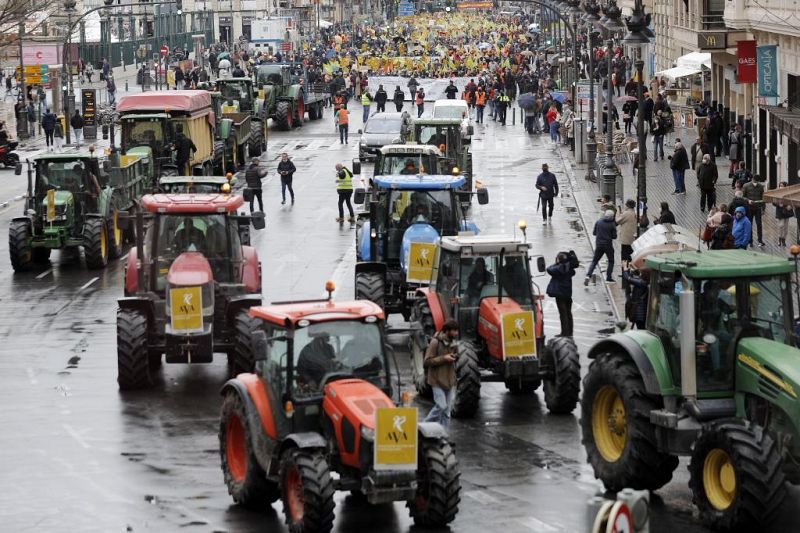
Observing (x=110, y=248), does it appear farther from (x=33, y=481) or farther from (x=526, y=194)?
(x=33, y=481)

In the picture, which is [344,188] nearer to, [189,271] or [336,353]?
[189,271]

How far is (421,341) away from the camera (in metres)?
22.8

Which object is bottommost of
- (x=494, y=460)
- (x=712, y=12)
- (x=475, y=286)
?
(x=494, y=460)

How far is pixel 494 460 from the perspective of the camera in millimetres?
19672

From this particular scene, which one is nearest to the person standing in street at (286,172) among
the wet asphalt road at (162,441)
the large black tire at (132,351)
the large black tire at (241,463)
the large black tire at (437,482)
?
the wet asphalt road at (162,441)

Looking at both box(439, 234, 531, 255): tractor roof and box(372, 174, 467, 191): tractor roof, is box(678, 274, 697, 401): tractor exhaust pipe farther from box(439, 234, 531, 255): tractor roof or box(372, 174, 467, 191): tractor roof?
box(372, 174, 467, 191): tractor roof

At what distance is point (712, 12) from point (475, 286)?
36275mm

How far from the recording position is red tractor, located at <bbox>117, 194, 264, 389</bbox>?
23719 mm

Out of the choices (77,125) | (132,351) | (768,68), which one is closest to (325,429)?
(132,351)

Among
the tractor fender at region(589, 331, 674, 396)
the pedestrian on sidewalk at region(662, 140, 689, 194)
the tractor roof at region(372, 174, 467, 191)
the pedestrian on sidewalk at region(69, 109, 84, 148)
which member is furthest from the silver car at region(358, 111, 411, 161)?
the tractor fender at region(589, 331, 674, 396)

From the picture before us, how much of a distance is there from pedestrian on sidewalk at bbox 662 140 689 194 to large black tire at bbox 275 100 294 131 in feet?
84.2

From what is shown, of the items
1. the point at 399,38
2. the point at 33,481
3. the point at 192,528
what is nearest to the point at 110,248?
the point at 33,481

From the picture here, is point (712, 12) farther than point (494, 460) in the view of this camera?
Yes

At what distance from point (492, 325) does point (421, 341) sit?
1094 millimetres
